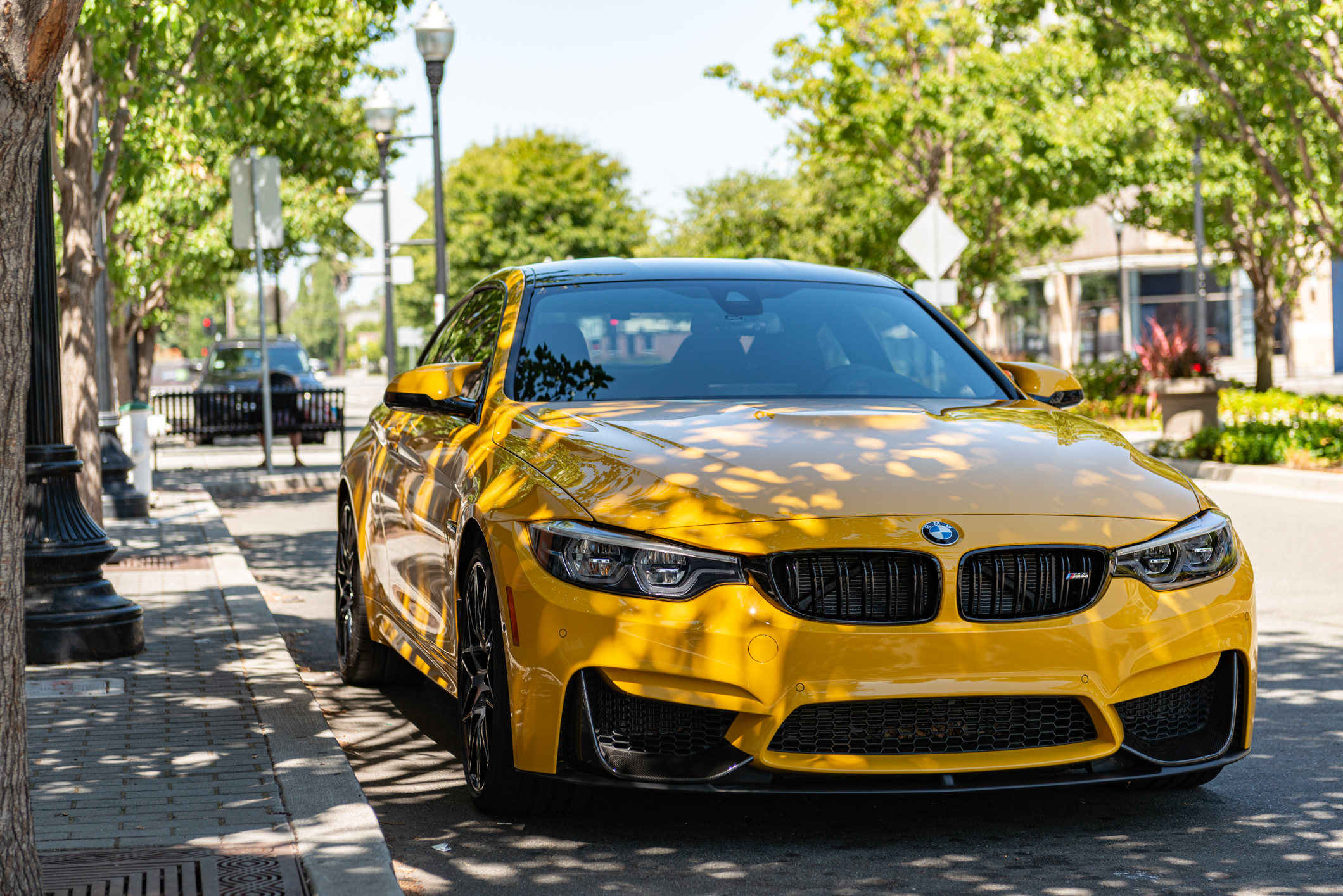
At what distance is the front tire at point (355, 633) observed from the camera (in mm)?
6688

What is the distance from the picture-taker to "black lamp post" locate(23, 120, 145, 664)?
694cm

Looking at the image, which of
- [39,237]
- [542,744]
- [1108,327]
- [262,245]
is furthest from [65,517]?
[1108,327]

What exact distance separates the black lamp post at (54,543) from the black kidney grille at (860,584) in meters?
4.08

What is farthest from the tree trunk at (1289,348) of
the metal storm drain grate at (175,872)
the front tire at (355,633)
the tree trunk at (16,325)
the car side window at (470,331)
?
the tree trunk at (16,325)

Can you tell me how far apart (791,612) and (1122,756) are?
988mm

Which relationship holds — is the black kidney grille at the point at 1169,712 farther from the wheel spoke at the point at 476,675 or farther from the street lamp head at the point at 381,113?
the street lamp head at the point at 381,113

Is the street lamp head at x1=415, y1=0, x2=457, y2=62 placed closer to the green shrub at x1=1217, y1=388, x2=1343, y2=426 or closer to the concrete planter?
the concrete planter

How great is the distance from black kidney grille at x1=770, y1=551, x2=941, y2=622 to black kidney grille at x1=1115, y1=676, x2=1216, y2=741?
62 cm

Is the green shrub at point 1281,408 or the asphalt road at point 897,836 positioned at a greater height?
the green shrub at point 1281,408

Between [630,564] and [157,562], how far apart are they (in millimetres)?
7247

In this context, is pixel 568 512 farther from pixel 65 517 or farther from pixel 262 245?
pixel 262 245

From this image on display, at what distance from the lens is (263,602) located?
852cm

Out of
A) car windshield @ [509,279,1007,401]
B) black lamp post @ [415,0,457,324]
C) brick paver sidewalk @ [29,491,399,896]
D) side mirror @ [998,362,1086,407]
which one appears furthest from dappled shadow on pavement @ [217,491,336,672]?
black lamp post @ [415,0,457,324]

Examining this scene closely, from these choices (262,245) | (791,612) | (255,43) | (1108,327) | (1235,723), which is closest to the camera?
(791,612)
